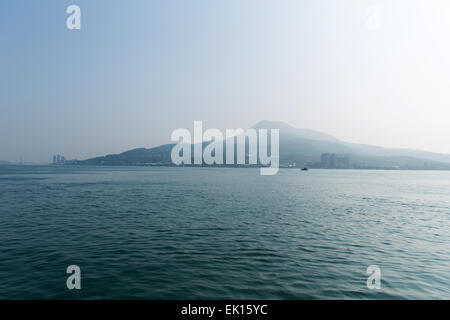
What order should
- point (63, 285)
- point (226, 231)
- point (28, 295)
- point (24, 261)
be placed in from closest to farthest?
point (28, 295)
point (63, 285)
point (24, 261)
point (226, 231)

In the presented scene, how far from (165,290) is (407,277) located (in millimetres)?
14604

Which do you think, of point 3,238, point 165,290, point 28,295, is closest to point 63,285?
point 28,295

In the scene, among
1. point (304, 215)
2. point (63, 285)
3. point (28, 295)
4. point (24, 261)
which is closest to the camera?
point (28, 295)

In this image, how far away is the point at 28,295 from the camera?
1307cm
